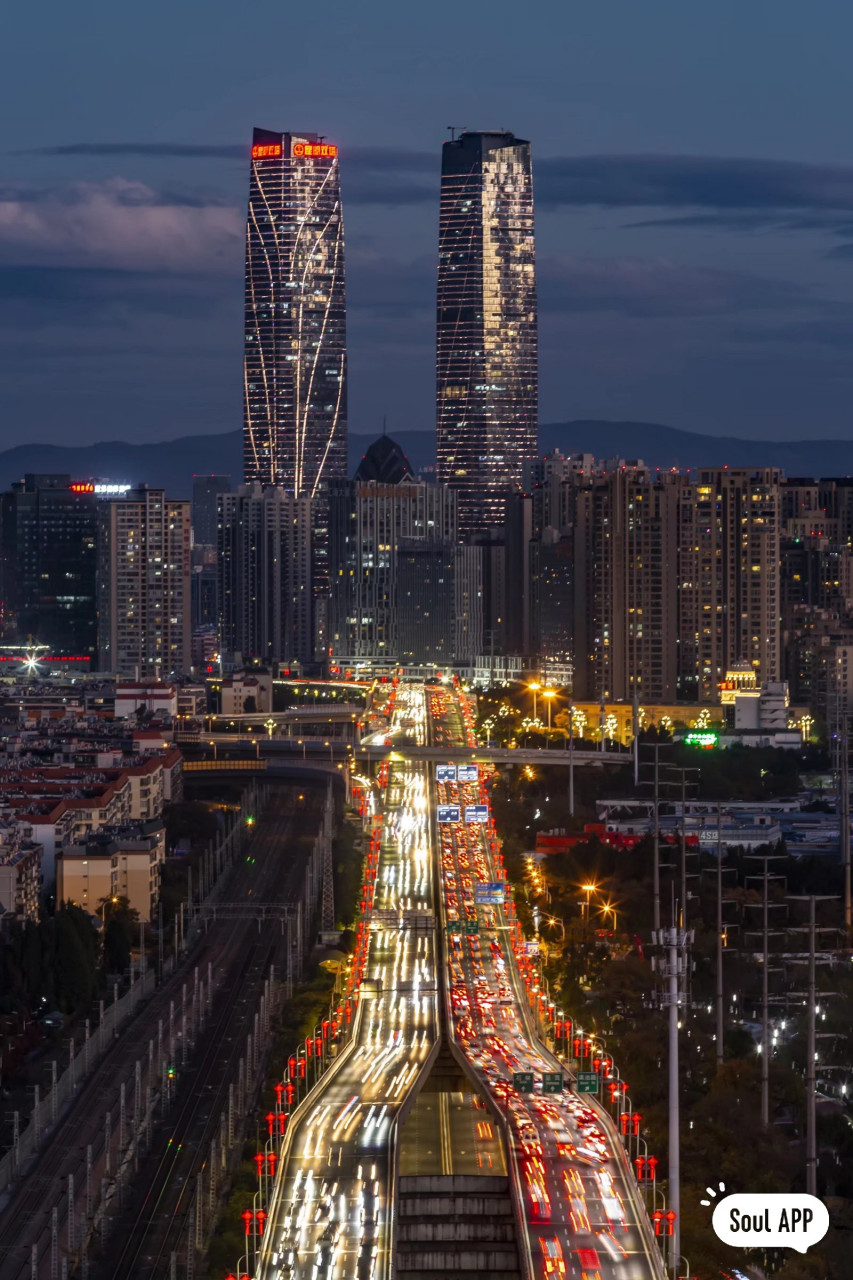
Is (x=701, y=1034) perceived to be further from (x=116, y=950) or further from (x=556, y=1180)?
(x=116, y=950)

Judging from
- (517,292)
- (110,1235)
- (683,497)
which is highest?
(517,292)

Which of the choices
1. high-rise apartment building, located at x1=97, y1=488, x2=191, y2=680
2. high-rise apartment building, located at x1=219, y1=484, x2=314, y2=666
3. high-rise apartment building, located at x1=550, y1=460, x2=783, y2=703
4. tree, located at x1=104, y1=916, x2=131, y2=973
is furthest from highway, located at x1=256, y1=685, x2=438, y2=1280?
high-rise apartment building, located at x1=219, y1=484, x2=314, y2=666

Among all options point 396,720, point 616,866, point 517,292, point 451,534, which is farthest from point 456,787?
point 517,292

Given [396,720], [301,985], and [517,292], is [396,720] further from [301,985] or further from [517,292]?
[517,292]

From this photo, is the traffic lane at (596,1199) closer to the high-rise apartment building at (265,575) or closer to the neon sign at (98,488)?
the neon sign at (98,488)

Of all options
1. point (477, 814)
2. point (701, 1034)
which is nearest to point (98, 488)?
point (477, 814)

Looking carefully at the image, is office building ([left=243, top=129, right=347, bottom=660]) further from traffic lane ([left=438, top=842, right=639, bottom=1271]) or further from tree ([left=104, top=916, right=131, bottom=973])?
traffic lane ([left=438, top=842, right=639, bottom=1271])
